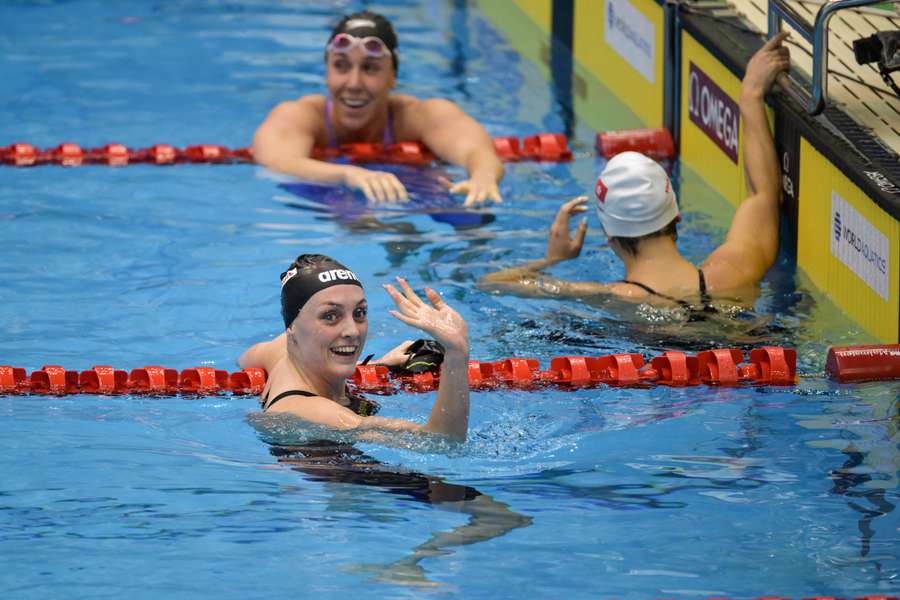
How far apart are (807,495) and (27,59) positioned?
23.3 feet

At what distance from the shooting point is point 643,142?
8047mm

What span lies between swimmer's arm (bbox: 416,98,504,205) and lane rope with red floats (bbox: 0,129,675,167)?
0.15 metres

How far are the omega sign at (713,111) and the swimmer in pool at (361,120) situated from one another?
1044mm

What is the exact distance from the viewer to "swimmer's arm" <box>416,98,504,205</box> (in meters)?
7.10

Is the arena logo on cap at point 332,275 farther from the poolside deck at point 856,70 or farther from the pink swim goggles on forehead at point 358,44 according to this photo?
the pink swim goggles on forehead at point 358,44

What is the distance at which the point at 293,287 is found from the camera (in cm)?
479

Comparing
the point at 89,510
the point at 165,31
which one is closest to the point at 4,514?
the point at 89,510

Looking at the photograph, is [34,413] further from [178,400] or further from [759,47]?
[759,47]

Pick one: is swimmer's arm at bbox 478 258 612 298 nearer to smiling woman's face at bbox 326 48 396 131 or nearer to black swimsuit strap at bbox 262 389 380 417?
black swimsuit strap at bbox 262 389 380 417

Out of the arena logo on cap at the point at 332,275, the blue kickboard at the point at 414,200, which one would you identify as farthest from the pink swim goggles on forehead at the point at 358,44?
the arena logo on cap at the point at 332,275

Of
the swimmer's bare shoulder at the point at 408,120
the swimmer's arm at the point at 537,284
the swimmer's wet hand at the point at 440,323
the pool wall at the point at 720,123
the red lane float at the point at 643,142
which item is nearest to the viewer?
the swimmer's wet hand at the point at 440,323

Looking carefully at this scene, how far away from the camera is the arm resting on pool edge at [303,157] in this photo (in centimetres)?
703

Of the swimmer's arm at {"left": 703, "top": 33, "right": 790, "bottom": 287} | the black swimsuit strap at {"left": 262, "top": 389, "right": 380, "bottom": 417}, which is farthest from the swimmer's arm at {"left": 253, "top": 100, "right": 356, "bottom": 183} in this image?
the black swimsuit strap at {"left": 262, "top": 389, "right": 380, "bottom": 417}

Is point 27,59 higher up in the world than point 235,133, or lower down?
higher up
